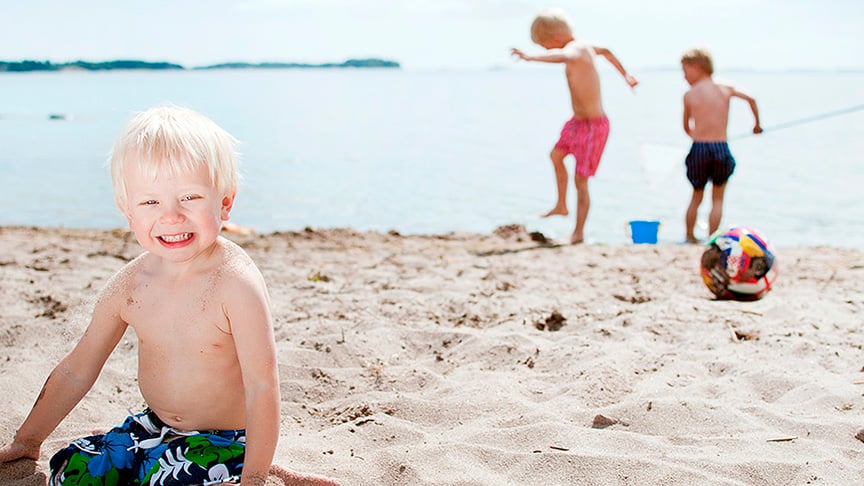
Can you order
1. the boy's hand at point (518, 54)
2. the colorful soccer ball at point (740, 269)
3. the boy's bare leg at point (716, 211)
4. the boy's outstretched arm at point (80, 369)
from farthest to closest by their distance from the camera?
the boy's bare leg at point (716, 211)
the boy's hand at point (518, 54)
the colorful soccer ball at point (740, 269)
the boy's outstretched arm at point (80, 369)

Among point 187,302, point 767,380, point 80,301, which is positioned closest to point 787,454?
point 767,380

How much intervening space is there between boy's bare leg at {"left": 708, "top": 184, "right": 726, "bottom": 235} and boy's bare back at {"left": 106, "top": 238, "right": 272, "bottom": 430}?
602 cm

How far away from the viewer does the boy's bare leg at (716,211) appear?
7.62 metres

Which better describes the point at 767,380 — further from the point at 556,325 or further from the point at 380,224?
the point at 380,224

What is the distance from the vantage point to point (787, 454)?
106 inches

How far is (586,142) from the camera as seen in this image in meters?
7.26

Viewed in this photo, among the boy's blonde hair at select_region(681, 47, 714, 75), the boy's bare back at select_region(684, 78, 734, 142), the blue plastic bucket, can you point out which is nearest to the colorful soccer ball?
the blue plastic bucket

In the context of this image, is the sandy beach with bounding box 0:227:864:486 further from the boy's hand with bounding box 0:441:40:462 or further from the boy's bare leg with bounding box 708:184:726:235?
the boy's bare leg with bounding box 708:184:726:235

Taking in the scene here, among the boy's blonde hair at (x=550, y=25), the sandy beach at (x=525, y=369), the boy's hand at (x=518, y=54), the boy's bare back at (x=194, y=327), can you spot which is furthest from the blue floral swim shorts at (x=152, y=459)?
the boy's blonde hair at (x=550, y=25)

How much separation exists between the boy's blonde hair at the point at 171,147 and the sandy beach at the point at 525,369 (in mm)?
981

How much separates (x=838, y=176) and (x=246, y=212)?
9205 mm

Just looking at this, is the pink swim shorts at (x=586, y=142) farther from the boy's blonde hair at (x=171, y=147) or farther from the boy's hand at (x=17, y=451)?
the boy's hand at (x=17, y=451)

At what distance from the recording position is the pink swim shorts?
7.23 metres

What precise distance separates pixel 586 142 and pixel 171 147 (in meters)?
5.47
